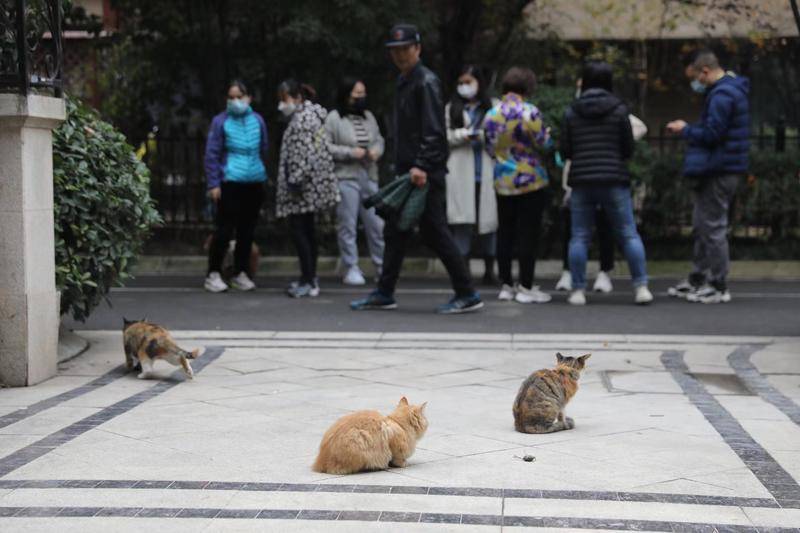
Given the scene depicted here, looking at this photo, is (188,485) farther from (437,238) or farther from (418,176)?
(437,238)

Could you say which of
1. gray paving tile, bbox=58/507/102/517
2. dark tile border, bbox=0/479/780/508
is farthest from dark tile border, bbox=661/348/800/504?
gray paving tile, bbox=58/507/102/517

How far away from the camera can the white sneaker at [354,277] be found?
1255 cm

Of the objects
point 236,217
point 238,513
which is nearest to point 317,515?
point 238,513

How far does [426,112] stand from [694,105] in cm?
1324

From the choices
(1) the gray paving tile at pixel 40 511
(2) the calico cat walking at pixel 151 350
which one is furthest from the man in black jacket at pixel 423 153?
(1) the gray paving tile at pixel 40 511

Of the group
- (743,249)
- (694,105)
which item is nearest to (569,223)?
(743,249)

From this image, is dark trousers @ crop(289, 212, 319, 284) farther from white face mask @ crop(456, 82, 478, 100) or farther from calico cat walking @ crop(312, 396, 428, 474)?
calico cat walking @ crop(312, 396, 428, 474)

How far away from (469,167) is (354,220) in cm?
136

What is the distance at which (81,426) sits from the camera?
5.82 m

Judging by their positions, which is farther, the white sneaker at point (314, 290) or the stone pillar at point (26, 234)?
the white sneaker at point (314, 290)

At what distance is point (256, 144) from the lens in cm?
1156

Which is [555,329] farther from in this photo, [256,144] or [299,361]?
[256,144]

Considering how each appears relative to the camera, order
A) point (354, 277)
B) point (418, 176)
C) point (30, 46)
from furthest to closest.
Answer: point (354, 277) < point (418, 176) < point (30, 46)

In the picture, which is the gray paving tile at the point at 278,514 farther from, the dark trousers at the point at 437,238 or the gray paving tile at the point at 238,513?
the dark trousers at the point at 437,238
